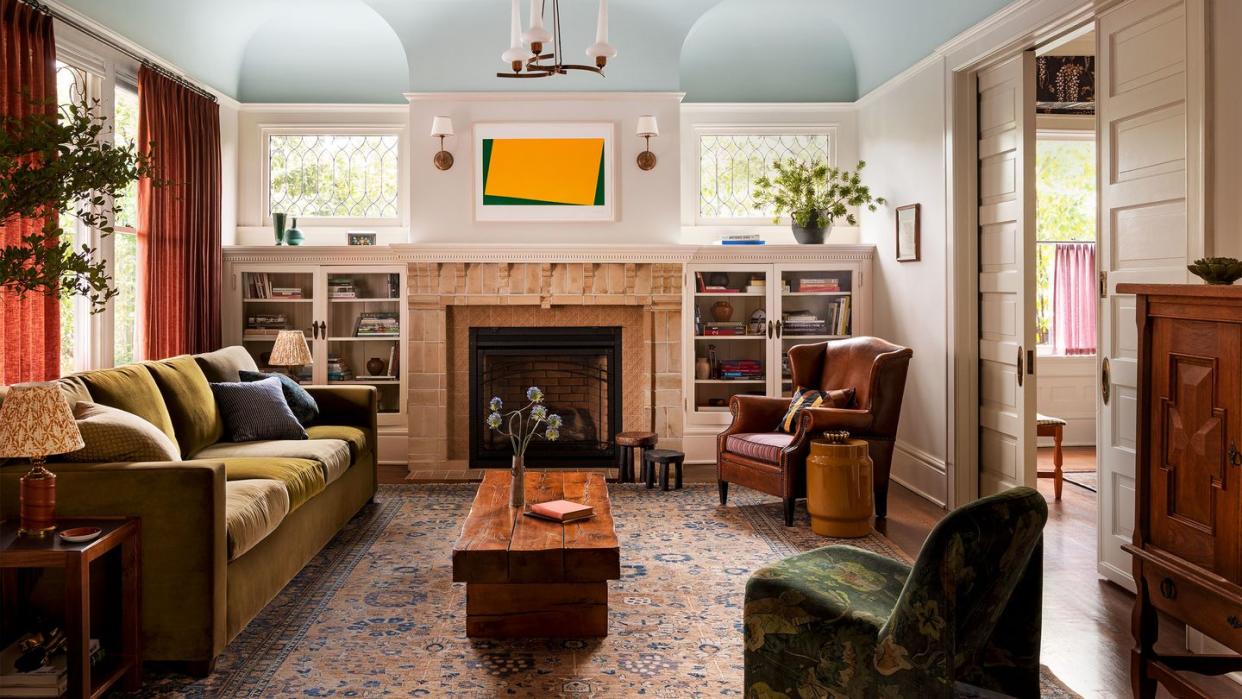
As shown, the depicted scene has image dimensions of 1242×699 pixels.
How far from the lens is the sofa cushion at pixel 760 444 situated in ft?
16.2

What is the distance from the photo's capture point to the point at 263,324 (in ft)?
21.7

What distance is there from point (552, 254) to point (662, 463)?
1678 millimetres

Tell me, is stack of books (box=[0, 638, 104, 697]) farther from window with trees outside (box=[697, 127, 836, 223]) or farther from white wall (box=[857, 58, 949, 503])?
window with trees outside (box=[697, 127, 836, 223])

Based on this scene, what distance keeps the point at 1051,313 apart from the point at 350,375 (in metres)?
5.81

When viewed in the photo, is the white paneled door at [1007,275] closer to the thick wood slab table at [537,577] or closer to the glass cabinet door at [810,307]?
the glass cabinet door at [810,307]

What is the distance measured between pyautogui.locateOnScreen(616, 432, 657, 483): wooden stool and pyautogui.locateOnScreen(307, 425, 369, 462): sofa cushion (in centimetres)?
171

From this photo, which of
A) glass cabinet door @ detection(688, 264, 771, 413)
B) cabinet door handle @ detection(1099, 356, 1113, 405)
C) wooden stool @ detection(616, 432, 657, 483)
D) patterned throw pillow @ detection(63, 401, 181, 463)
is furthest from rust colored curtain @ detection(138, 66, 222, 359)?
cabinet door handle @ detection(1099, 356, 1113, 405)

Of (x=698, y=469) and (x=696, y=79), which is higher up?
(x=696, y=79)

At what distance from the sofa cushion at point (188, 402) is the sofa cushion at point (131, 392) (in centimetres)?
6

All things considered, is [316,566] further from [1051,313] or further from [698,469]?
[1051,313]

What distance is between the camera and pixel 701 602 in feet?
12.0

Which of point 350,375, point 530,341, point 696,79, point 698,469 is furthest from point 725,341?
point 350,375

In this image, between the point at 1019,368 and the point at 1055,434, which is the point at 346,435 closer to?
the point at 1019,368

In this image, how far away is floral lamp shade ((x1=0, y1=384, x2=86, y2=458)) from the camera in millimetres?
2566
